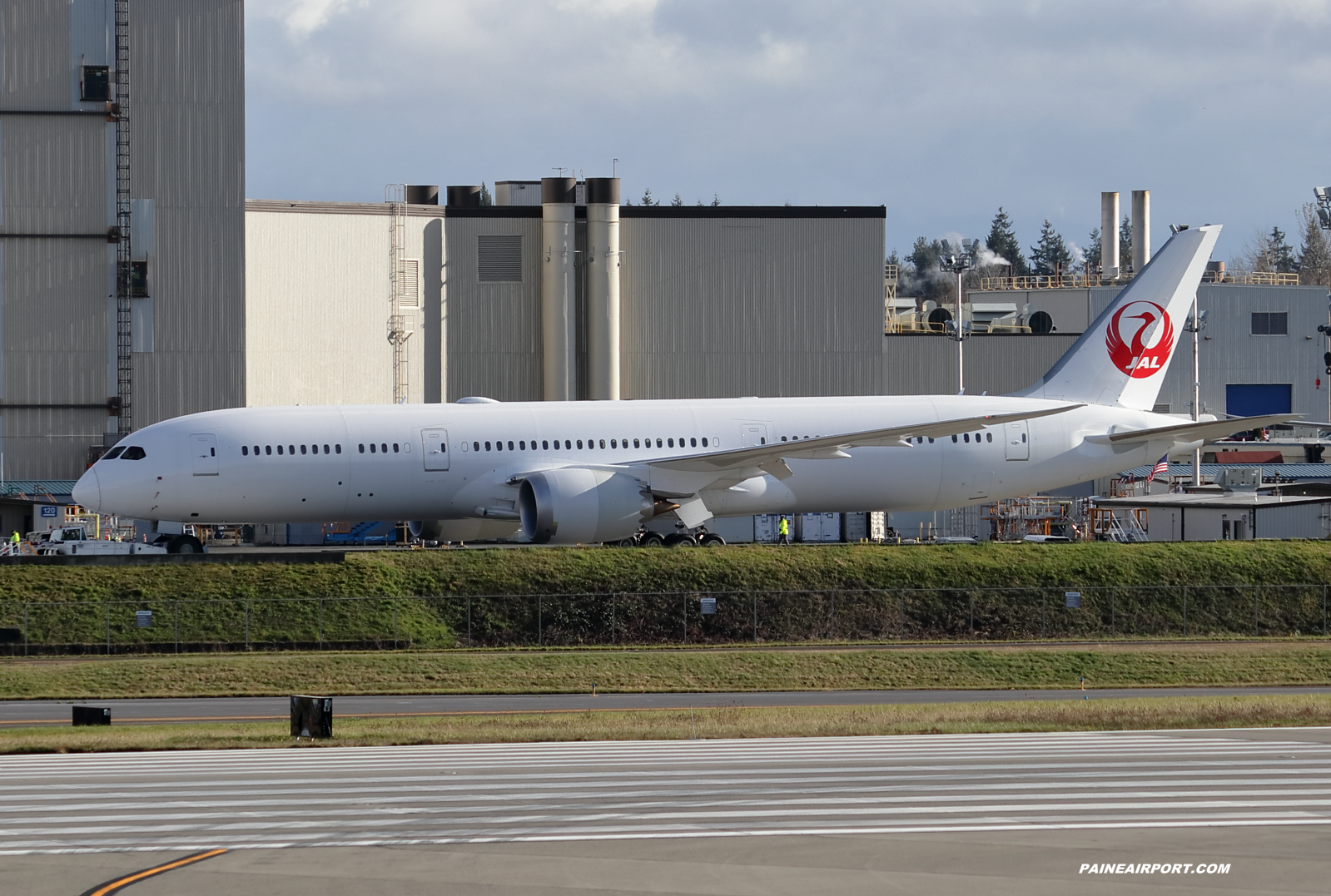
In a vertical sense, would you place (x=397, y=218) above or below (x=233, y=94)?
below

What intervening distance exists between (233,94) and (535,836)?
49.7 meters

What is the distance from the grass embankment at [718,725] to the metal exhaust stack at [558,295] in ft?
118

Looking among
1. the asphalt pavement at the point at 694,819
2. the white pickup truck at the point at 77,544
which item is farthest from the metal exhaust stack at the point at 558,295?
the asphalt pavement at the point at 694,819

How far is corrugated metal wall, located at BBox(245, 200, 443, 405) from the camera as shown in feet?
203

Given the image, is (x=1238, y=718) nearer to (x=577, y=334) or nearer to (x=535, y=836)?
(x=535, y=836)

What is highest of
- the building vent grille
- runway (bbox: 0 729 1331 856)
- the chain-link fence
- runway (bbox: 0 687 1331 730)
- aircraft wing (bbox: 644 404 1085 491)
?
the building vent grille

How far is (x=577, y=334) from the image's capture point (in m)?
66.3

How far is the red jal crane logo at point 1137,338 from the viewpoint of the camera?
48.9 meters

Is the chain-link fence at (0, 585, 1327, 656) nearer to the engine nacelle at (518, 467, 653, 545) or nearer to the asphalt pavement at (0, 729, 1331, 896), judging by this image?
the engine nacelle at (518, 467, 653, 545)

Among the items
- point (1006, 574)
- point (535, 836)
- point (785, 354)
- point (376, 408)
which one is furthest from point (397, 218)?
point (535, 836)

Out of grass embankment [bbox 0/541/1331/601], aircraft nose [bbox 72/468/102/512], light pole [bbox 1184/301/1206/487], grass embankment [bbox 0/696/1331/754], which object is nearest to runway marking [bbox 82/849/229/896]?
grass embankment [bbox 0/696/1331/754]

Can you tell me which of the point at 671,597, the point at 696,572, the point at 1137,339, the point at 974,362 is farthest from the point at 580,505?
the point at 974,362

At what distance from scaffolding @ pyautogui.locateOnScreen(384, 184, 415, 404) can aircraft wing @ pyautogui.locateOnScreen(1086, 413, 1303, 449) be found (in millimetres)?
29315

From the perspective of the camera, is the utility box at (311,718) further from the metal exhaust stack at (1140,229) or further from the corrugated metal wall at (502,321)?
the metal exhaust stack at (1140,229)
